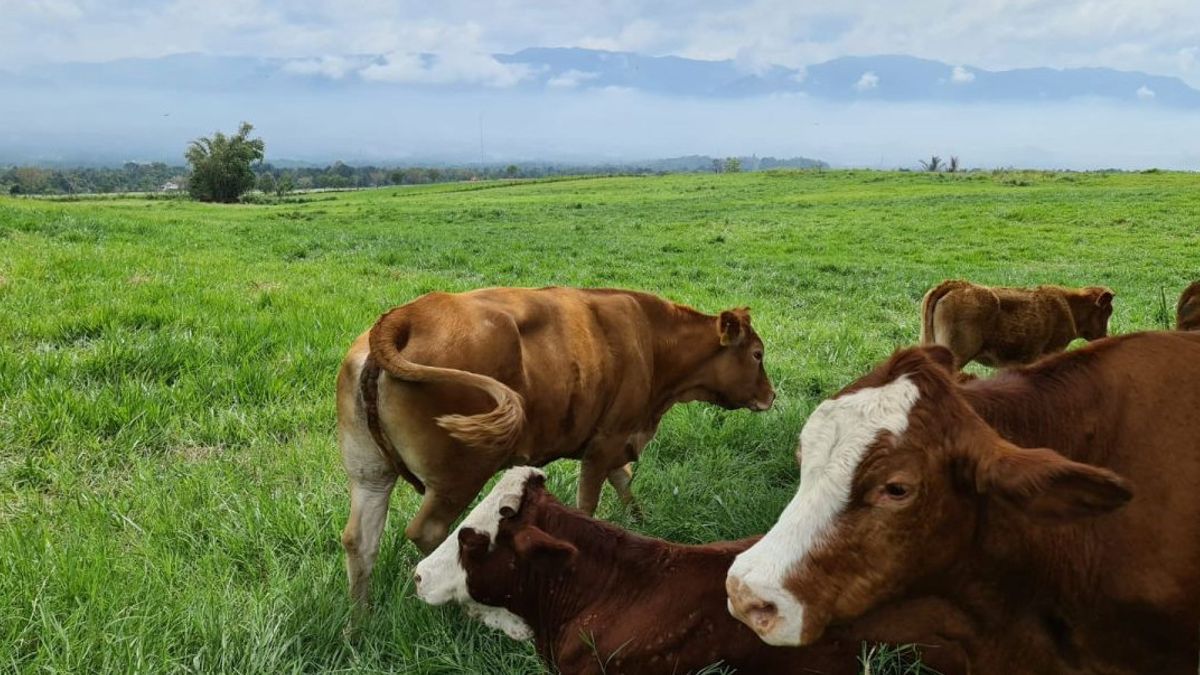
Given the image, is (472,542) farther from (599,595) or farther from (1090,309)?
(1090,309)

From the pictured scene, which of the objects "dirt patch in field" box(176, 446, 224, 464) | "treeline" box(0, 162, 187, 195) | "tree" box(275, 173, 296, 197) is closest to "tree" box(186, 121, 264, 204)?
"tree" box(275, 173, 296, 197)

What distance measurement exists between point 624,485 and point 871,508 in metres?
3.03

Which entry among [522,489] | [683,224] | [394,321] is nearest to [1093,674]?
[522,489]

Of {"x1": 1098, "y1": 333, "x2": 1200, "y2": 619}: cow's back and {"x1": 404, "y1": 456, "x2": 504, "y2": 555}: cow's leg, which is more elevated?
{"x1": 1098, "y1": 333, "x2": 1200, "y2": 619}: cow's back

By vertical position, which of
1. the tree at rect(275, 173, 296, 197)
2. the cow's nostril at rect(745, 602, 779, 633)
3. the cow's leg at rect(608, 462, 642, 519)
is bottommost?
the cow's leg at rect(608, 462, 642, 519)

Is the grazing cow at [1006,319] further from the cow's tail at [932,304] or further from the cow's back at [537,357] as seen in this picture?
the cow's back at [537,357]

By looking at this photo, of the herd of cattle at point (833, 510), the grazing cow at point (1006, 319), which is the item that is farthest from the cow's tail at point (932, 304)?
the herd of cattle at point (833, 510)

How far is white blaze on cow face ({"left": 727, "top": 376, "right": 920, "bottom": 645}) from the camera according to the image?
93.5 inches

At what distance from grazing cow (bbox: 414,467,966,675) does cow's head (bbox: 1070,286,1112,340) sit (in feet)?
22.5

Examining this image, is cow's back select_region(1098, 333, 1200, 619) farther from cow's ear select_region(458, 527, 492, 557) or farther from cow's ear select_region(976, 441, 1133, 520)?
cow's ear select_region(458, 527, 492, 557)

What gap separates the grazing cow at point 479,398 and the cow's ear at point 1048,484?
195 centimetres

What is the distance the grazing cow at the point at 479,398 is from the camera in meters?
3.82

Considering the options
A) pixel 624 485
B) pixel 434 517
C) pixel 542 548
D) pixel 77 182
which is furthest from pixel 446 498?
pixel 77 182

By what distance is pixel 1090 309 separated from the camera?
8750 mm
